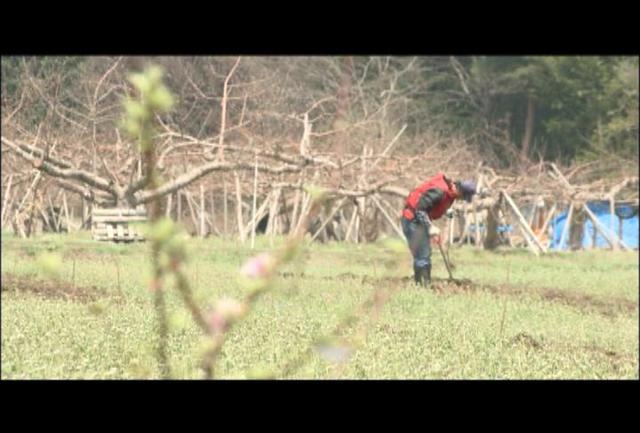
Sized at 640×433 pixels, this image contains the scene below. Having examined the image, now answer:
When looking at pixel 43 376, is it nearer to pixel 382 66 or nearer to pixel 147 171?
pixel 147 171

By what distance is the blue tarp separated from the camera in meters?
25.6

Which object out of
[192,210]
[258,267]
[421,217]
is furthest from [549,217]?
[258,267]

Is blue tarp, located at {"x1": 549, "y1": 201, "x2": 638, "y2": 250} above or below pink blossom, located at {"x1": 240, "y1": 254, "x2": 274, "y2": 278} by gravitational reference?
below

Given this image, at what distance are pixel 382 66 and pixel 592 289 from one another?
1093 centimetres

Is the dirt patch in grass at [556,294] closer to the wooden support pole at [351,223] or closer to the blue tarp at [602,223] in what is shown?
the wooden support pole at [351,223]

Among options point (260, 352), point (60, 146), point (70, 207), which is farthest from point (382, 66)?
point (260, 352)

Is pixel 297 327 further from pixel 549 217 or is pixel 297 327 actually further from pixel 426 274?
pixel 549 217

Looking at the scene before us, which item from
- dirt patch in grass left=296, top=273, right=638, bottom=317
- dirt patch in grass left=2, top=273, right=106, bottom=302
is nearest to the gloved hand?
dirt patch in grass left=296, top=273, right=638, bottom=317

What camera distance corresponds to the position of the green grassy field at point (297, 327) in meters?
3.65

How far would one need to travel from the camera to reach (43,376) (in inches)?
144

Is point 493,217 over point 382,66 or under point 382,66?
under

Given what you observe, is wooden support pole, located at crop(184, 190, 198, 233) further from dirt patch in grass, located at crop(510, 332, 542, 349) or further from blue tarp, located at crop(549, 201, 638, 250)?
dirt patch in grass, located at crop(510, 332, 542, 349)

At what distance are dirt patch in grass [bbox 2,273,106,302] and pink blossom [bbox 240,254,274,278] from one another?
414 cm
